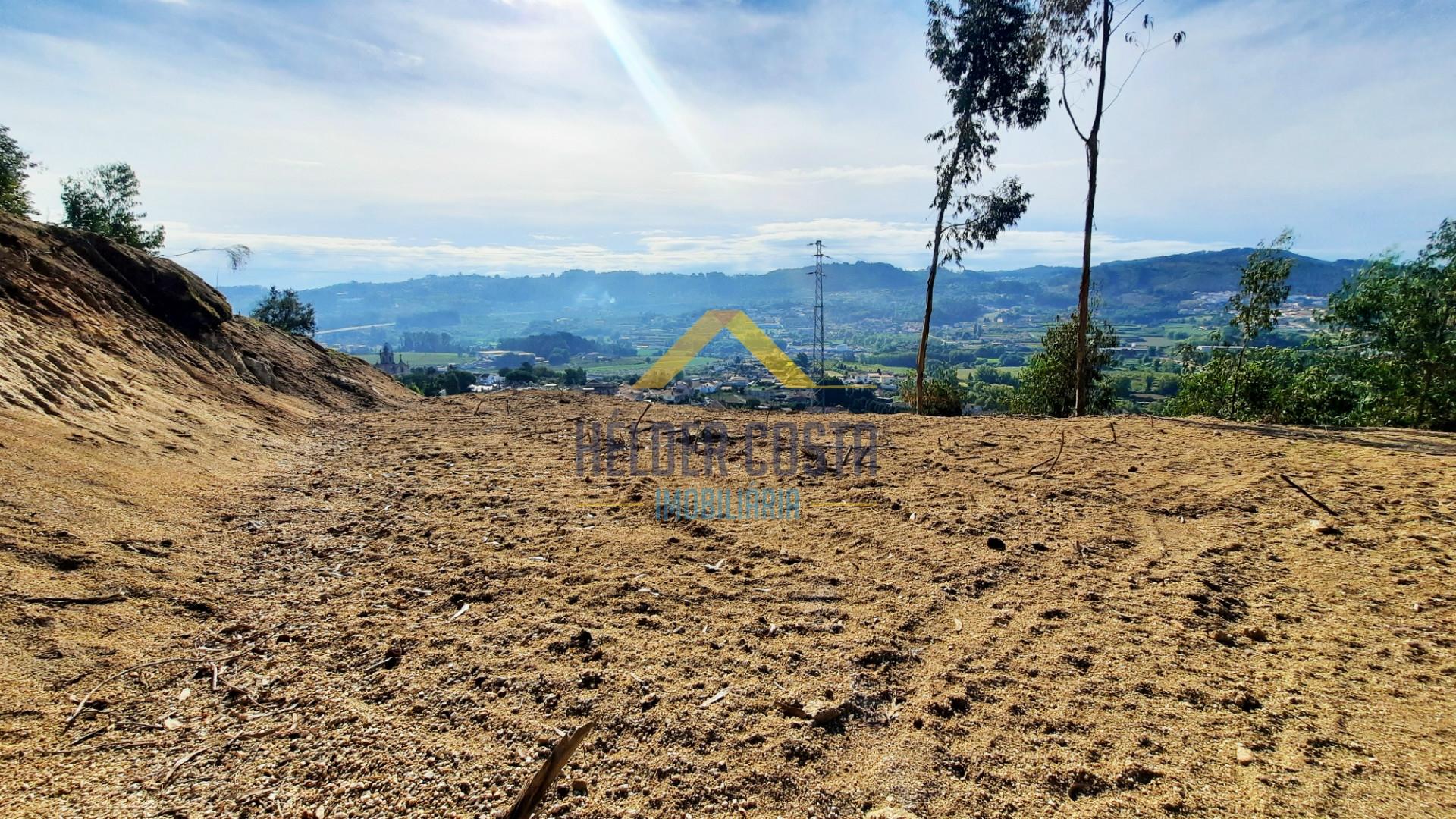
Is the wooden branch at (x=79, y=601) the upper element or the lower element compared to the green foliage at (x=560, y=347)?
upper

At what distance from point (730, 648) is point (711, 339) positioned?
340 inches

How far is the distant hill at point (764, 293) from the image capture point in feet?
309

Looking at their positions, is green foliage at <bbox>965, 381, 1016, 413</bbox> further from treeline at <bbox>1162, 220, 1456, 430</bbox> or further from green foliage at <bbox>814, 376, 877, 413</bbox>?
treeline at <bbox>1162, 220, 1456, 430</bbox>

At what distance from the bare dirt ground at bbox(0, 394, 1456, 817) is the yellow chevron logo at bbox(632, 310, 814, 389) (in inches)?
240

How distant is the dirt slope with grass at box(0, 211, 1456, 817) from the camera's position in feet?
Result: 7.07

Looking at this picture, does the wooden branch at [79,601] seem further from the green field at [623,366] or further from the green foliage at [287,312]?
the green field at [623,366]

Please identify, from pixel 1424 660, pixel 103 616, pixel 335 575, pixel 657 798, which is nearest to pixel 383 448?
pixel 335 575

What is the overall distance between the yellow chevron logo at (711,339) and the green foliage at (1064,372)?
307 inches

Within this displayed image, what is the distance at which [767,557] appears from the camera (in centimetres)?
446

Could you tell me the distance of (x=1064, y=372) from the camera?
54.0 ft

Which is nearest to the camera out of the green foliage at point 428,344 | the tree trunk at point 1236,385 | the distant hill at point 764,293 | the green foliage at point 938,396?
the green foliage at point 938,396

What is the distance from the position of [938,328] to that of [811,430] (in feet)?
275

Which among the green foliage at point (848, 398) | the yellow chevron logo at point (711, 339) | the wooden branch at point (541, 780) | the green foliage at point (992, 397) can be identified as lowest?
the green foliage at point (992, 397)

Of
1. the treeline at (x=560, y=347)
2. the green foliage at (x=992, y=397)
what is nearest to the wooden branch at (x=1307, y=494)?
the green foliage at (x=992, y=397)
